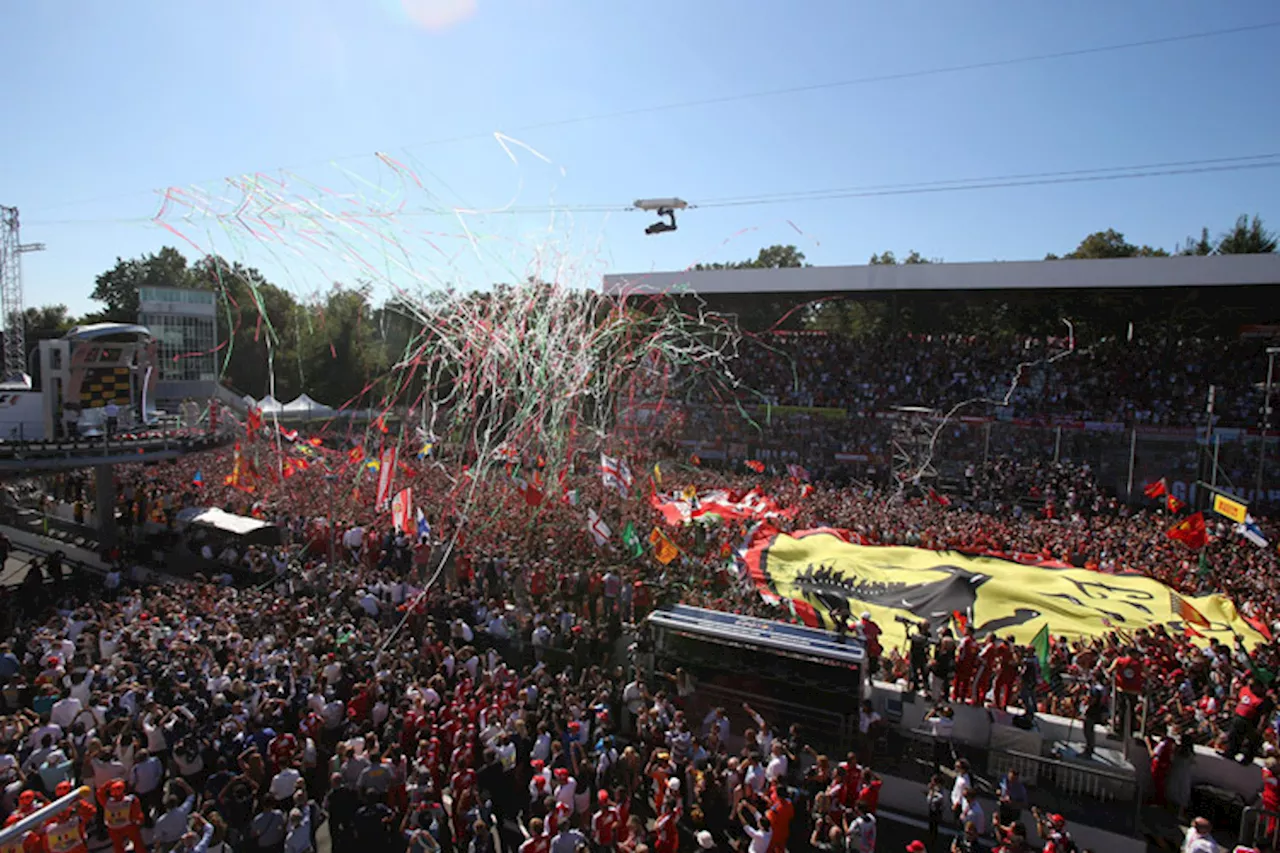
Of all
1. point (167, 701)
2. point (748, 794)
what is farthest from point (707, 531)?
point (167, 701)

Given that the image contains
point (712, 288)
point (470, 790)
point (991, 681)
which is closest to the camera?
point (470, 790)

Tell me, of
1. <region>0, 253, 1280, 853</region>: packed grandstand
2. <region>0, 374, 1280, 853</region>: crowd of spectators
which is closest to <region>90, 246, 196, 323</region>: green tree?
<region>0, 253, 1280, 853</region>: packed grandstand

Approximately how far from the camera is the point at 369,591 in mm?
11859

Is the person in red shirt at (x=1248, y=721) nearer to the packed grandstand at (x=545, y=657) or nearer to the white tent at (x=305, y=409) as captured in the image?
the packed grandstand at (x=545, y=657)

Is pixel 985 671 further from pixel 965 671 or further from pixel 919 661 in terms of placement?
pixel 919 661

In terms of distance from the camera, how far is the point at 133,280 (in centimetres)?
5081

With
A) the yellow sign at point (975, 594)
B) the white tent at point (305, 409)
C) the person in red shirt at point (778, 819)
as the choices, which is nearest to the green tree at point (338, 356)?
the white tent at point (305, 409)

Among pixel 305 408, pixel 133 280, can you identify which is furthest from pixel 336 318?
pixel 133 280

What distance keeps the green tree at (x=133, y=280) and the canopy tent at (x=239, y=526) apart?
38362mm

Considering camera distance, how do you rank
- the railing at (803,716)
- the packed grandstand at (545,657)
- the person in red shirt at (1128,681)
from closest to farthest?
the packed grandstand at (545,657)
the railing at (803,716)
the person in red shirt at (1128,681)

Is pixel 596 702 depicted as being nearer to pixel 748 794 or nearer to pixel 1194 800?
pixel 748 794

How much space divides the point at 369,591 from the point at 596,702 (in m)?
5.20

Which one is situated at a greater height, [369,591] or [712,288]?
[712,288]

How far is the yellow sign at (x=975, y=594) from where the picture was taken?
11609mm
